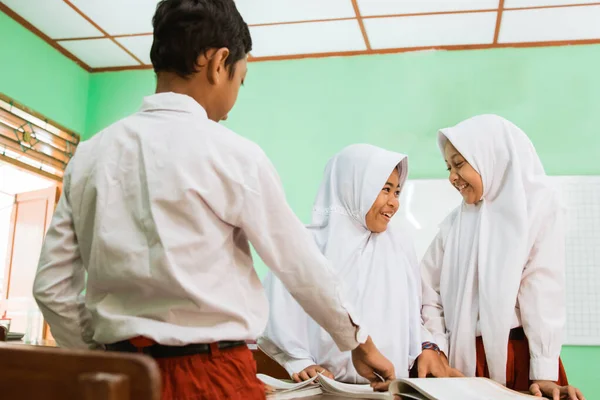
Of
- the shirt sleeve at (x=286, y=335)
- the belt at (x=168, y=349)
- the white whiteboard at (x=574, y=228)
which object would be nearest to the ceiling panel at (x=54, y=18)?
the white whiteboard at (x=574, y=228)

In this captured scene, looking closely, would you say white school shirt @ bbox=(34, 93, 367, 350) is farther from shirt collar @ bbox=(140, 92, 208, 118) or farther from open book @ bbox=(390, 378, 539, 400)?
open book @ bbox=(390, 378, 539, 400)

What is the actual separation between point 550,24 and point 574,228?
4.13ft

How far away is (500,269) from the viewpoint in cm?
162

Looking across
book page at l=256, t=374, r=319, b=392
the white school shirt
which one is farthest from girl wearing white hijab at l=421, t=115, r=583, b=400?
the white school shirt

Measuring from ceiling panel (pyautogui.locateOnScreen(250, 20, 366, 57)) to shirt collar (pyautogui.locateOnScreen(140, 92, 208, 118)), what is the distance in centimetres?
298

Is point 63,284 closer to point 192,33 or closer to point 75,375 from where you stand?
point 192,33

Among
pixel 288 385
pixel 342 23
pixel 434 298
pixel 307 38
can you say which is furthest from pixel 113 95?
pixel 288 385

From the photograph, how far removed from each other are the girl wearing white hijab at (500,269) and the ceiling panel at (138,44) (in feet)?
9.44

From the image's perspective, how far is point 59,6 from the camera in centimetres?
375

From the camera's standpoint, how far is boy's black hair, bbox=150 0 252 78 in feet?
3.59

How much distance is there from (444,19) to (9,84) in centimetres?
270

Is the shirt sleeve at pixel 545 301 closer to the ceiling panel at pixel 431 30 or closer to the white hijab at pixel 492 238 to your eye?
the white hijab at pixel 492 238

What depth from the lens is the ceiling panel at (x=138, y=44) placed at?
4.16 metres

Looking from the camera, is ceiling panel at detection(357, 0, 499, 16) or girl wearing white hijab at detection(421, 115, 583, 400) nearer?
girl wearing white hijab at detection(421, 115, 583, 400)
